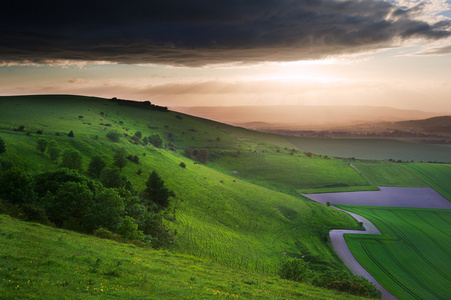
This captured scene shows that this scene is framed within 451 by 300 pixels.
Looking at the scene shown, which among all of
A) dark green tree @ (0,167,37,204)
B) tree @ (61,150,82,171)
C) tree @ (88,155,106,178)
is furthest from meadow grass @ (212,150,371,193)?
dark green tree @ (0,167,37,204)

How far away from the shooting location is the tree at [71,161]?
76.6 metres

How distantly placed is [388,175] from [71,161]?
195713 millimetres

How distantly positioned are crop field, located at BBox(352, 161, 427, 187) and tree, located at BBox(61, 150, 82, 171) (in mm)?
170840

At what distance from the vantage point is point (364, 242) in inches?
3538

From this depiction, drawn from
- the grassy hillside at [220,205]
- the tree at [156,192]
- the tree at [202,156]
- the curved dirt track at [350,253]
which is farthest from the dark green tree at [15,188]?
the tree at [202,156]

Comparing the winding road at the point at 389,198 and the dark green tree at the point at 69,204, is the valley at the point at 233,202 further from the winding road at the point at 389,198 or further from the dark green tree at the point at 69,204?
the dark green tree at the point at 69,204

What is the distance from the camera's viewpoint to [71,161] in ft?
254

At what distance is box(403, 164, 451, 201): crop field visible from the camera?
535ft

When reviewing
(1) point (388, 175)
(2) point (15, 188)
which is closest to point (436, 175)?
(1) point (388, 175)

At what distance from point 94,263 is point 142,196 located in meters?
59.0

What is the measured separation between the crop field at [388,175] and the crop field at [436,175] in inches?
228

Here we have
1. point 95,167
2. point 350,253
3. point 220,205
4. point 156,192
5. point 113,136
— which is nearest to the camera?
point 156,192

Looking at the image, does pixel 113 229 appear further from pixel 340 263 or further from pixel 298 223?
pixel 298 223

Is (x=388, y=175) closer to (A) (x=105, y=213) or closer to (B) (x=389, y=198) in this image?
(B) (x=389, y=198)
